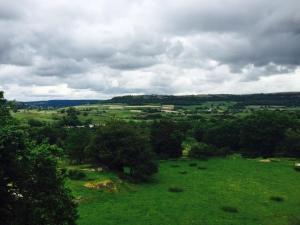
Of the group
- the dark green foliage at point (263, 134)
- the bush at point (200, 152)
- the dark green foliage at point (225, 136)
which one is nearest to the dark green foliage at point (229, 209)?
the bush at point (200, 152)

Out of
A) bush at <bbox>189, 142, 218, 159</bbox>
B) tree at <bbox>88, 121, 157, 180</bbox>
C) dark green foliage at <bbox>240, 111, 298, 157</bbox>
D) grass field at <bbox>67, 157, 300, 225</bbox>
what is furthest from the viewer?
dark green foliage at <bbox>240, 111, 298, 157</bbox>

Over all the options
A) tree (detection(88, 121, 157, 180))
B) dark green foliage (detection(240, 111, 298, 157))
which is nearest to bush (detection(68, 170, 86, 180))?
tree (detection(88, 121, 157, 180))

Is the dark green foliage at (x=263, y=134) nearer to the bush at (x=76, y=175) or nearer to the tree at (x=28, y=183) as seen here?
the bush at (x=76, y=175)

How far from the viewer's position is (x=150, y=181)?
268ft

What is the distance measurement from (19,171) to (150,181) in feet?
177

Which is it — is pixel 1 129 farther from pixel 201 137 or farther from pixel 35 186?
pixel 201 137

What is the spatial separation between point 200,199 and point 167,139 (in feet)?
164

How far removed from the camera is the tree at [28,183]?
94.7 ft

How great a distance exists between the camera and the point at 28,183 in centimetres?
3078

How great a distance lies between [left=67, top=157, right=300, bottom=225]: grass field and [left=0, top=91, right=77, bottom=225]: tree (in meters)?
21.1

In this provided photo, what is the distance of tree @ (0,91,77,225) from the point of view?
94.7 feet

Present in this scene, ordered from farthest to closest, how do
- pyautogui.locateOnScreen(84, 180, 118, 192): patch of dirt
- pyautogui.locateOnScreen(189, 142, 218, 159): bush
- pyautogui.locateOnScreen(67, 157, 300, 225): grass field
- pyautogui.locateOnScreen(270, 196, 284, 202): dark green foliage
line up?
pyautogui.locateOnScreen(189, 142, 218, 159): bush, pyautogui.locateOnScreen(84, 180, 118, 192): patch of dirt, pyautogui.locateOnScreen(270, 196, 284, 202): dark green foliage, pyautogui.locateOnScreen(67, 157, 300, 225): grass field

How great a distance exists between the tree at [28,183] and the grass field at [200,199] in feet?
69.3

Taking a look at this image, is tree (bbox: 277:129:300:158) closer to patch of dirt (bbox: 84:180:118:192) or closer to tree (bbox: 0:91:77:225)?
patch of dirt (bbox: 84:180:118:192)
